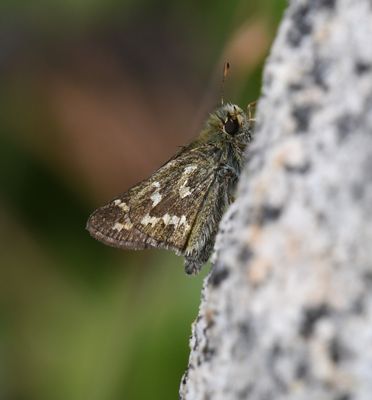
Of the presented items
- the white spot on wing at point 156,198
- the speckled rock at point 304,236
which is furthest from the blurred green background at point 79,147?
the speckled rock at point 304,236

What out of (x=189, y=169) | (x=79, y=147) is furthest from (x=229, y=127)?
(x=79, y=147)

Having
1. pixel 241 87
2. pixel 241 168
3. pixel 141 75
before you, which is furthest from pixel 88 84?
pixel 241 168

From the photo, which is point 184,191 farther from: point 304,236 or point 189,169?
point 304,236

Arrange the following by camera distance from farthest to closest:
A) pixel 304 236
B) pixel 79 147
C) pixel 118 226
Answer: pixel 79 147, pixel 118 226, pixel 304 236

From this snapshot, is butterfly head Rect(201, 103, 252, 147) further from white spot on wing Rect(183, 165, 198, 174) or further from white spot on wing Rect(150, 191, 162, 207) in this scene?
white spot on wing Rect(150, 191, 162, 207)

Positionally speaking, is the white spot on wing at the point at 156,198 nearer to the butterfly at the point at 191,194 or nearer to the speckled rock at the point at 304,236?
the butterfly at the point at 191,194

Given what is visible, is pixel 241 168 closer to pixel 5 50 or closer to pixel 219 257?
pixel 219 257
